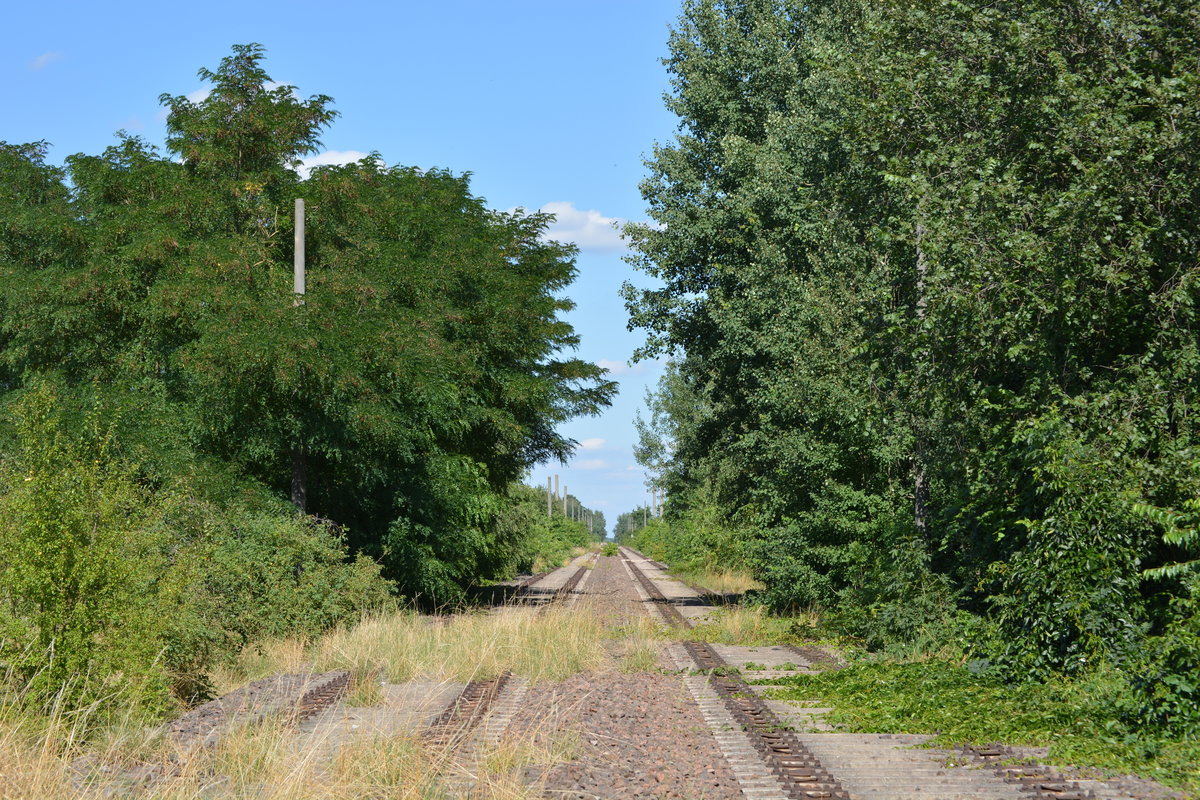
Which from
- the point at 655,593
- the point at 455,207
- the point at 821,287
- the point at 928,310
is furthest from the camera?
the point at 655,593

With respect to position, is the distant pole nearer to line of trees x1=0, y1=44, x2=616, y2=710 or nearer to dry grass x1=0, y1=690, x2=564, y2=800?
line of trees x1=0, y1=44, x2=616, y2=710

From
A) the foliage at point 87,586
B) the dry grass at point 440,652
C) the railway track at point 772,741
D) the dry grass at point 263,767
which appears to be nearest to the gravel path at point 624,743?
the dry grass at point 263,767

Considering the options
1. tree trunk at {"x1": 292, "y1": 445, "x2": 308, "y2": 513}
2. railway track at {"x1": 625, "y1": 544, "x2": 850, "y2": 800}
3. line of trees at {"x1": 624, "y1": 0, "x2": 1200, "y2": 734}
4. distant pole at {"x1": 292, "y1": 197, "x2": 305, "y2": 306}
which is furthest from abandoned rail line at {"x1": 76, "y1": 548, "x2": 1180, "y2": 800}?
tree trunk at {"x1": 292, "y1": 445, "x2": 308, "y2": 513}

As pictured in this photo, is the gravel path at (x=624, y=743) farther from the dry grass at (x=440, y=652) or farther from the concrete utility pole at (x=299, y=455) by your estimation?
the concrete utility pole at (x=299, y=455)

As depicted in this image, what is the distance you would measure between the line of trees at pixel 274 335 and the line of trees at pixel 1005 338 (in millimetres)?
8700

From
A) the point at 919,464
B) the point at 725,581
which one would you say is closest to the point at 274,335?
the point at 919,464

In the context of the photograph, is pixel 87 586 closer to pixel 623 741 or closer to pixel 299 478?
pixel 623 741

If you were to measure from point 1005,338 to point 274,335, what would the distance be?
42.5ft

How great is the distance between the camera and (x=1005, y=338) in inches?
548

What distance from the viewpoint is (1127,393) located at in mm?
12570

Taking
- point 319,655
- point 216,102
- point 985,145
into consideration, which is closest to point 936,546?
point 985,145

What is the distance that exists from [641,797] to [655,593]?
97.5 feet

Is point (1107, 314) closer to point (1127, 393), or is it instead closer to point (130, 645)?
point (1127, 393)

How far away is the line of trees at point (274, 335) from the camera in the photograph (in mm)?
20625
